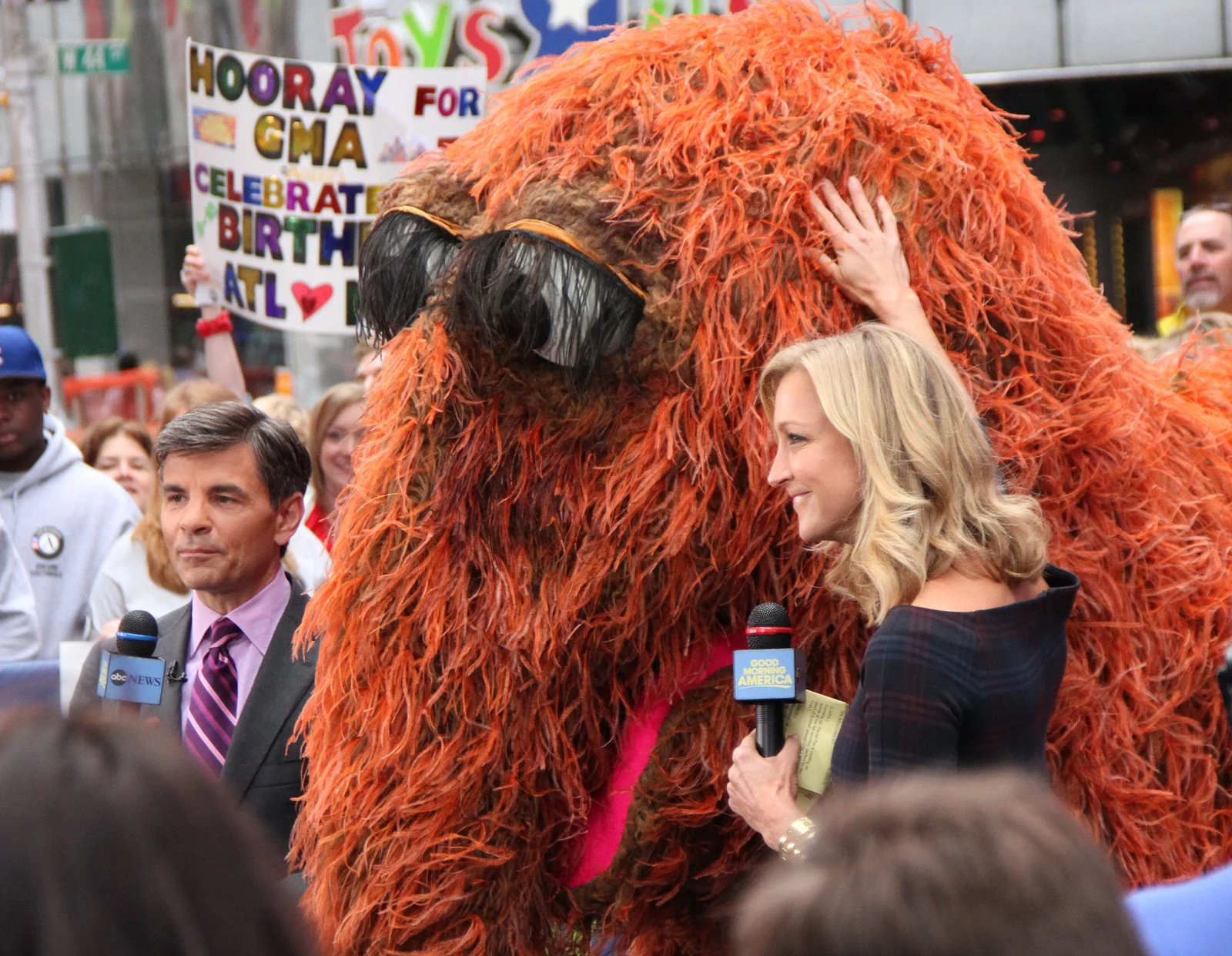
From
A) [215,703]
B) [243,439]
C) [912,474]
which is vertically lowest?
[215,703]

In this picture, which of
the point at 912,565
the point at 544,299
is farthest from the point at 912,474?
the point at 544,299

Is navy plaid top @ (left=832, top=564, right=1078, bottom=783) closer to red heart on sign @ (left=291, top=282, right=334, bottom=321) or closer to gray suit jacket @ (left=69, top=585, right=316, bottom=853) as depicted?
gray suit jacket @ (left=69, top=585, right=316, bottom=853)

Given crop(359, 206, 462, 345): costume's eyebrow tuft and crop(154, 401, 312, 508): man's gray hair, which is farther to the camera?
crop(154, 401, 312, 508): man's gray hair

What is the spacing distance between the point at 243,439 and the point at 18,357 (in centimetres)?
197

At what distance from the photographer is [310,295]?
4348 mm

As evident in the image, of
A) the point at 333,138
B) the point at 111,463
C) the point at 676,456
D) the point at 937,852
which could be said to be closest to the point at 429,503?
the point at 676,456

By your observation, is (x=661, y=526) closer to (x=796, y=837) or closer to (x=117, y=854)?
(x=796, y=837)

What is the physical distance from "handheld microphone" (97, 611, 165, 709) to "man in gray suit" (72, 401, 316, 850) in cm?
19

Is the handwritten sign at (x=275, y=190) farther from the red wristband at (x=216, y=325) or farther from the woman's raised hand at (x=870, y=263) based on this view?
the woman's raised hand at (x=870, y=263)

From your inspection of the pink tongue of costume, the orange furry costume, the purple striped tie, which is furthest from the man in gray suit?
the pink tongue of costume

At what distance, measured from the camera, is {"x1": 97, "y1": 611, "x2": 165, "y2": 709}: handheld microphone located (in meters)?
2.54

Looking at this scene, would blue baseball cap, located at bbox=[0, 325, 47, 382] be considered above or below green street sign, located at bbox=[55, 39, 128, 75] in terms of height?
below

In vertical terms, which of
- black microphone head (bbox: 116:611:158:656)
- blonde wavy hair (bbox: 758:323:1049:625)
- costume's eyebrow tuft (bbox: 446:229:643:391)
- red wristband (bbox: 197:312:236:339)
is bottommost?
black microphone head (bbox: 116:611:158:656)

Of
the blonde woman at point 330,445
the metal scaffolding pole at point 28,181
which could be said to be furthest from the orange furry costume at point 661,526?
the metal scaffolding pole at point 28,181
